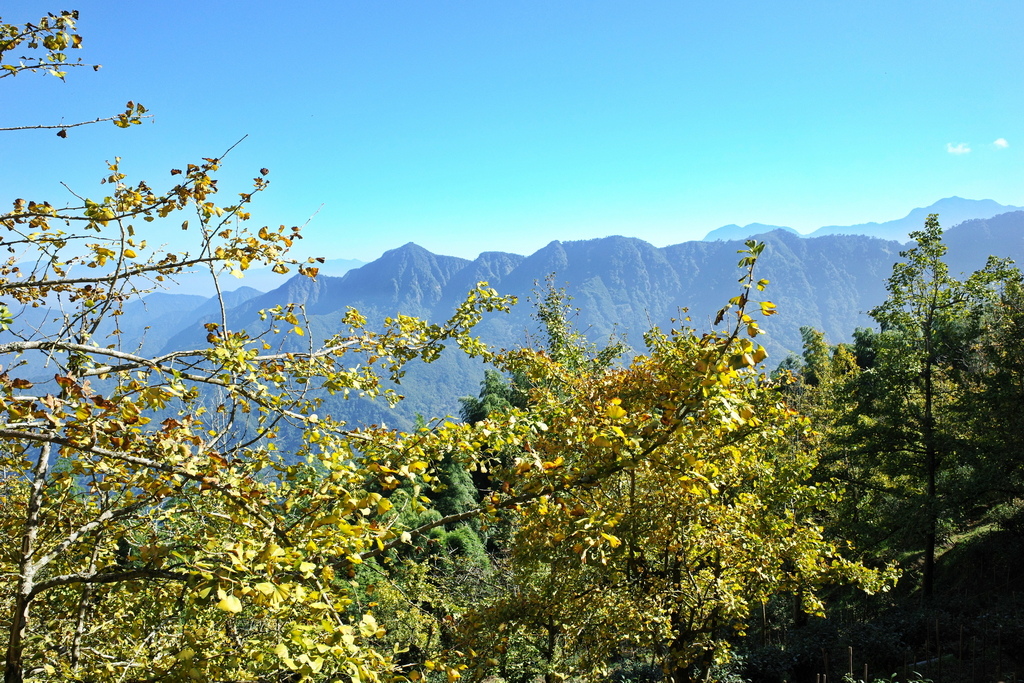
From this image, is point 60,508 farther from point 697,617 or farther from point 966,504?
point 966,504

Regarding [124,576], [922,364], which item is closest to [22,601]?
[124,576]

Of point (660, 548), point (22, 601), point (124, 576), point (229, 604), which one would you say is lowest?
point (660, 548)

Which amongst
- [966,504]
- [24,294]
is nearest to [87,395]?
[24,294]

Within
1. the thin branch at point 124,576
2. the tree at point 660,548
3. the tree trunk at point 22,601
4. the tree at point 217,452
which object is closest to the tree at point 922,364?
the tree at point 660,548

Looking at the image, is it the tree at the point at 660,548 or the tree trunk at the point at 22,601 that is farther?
the tree at the point at 660,548

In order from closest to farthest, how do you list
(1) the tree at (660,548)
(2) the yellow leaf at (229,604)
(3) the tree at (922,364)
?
(2) the yellow leaf at (229,604) < (1) the tree at (660,548) < (3) the tree at (922,364)

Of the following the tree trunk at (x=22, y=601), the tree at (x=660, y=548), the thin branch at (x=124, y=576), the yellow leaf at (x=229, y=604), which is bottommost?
the tree at (x=660, y=548)

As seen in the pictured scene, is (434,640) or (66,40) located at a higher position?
(66,40)

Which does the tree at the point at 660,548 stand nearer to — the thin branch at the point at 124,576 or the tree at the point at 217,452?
the tree at the point at 217,452

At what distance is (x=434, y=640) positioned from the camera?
13.2 metres

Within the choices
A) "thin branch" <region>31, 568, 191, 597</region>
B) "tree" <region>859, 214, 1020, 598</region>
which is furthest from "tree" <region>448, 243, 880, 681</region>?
"tree" <region>859, 214, 1020, 598</region>

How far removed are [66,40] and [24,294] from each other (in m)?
1.79

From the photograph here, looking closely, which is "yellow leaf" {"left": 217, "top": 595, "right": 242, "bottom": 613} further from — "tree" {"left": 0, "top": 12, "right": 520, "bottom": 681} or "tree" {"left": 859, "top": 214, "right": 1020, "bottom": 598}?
"tree" {"left": 859, "top": 214, "right": 1020, "bottom": 598}

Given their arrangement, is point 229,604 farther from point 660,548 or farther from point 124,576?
point 660,548
